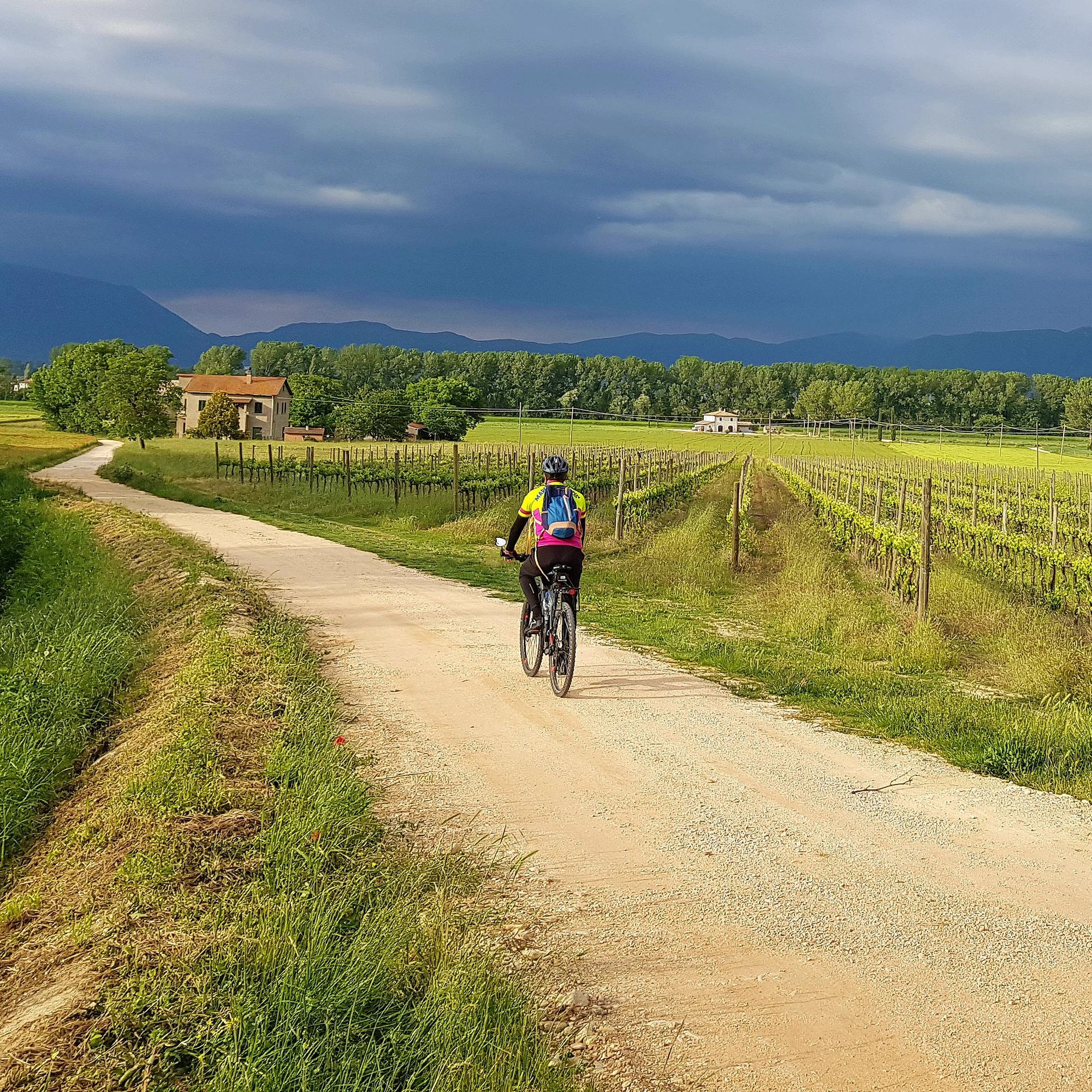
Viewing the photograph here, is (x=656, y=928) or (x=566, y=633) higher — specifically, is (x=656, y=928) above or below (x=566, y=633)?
below

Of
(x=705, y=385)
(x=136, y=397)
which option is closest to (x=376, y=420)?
(x=136, y=397)

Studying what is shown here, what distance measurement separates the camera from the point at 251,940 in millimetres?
4191

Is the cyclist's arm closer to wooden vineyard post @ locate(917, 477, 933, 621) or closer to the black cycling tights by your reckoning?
the black cycling tights

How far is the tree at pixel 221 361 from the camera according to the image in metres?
150

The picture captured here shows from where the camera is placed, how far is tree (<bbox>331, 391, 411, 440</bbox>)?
308 ft

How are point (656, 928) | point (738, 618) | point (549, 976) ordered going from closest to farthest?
point (549, 976) < point (656, 928) < point (738, 618)

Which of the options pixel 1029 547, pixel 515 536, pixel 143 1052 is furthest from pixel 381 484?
pixel 143 1052

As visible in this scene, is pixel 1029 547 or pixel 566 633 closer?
pixel 566 633

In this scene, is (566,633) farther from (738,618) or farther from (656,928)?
(738,618)

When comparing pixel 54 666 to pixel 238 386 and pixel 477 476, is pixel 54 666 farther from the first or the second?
pixel 238 386

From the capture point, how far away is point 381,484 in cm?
3631

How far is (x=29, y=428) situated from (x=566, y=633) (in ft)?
287

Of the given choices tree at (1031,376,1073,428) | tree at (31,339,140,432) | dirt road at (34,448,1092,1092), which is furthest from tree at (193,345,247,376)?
dirt road at (34,448,1092,1092)

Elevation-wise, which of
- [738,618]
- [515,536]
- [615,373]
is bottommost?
[738,618]
